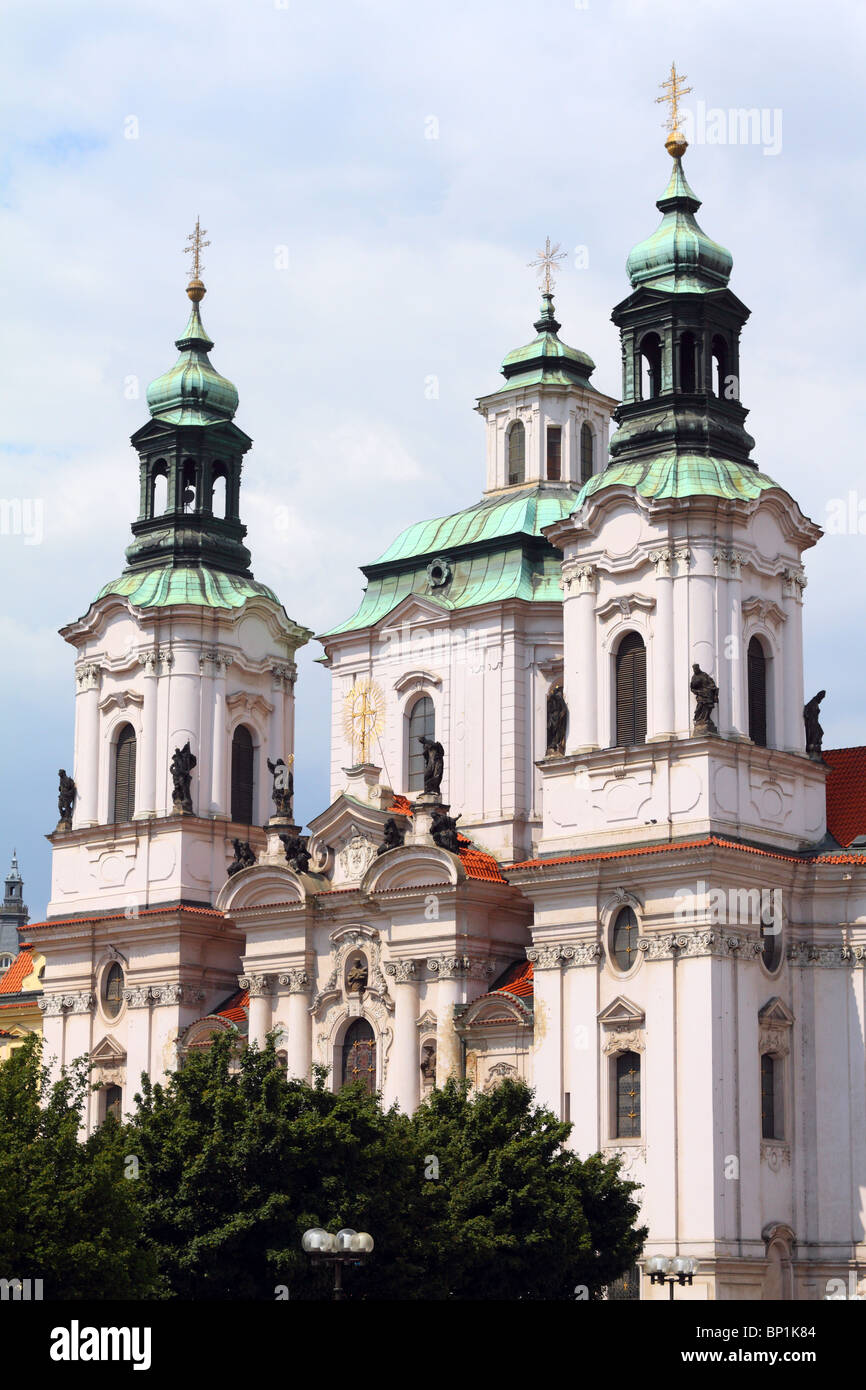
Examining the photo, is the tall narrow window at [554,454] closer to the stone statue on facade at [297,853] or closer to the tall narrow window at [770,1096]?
the stone statue on facade at [297,853]

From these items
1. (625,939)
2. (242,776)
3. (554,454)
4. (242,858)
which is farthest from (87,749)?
(625,939)

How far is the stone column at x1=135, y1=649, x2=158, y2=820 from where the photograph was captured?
60656mm

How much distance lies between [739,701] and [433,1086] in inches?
457

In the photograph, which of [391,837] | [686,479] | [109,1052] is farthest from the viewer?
[109,1052]

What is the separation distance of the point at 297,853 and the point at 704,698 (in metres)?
12.9

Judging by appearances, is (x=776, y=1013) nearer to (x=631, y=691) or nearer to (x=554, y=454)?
(x=631, y=691)

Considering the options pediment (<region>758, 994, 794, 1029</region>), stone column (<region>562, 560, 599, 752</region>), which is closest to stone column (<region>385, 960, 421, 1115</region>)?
stone column (<region>562, 560, 599, 752</region>)

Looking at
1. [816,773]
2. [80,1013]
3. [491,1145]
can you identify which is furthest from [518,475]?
[491,1145]

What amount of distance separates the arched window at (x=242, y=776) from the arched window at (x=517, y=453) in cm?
1025

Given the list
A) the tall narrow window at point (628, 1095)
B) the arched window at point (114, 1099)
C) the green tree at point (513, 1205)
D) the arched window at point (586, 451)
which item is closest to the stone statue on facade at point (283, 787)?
the arched window at point (114, 1099)

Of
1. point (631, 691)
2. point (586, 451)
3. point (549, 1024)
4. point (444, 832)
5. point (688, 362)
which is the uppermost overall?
point (586, 451)

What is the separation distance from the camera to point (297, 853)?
56.6 m

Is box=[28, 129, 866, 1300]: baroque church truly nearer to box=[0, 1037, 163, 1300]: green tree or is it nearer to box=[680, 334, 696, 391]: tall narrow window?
box=[680, 334, 696, 391]: tall narrow window

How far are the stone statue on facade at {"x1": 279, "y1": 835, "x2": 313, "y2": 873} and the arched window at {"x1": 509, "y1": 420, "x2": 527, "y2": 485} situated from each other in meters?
12.3
